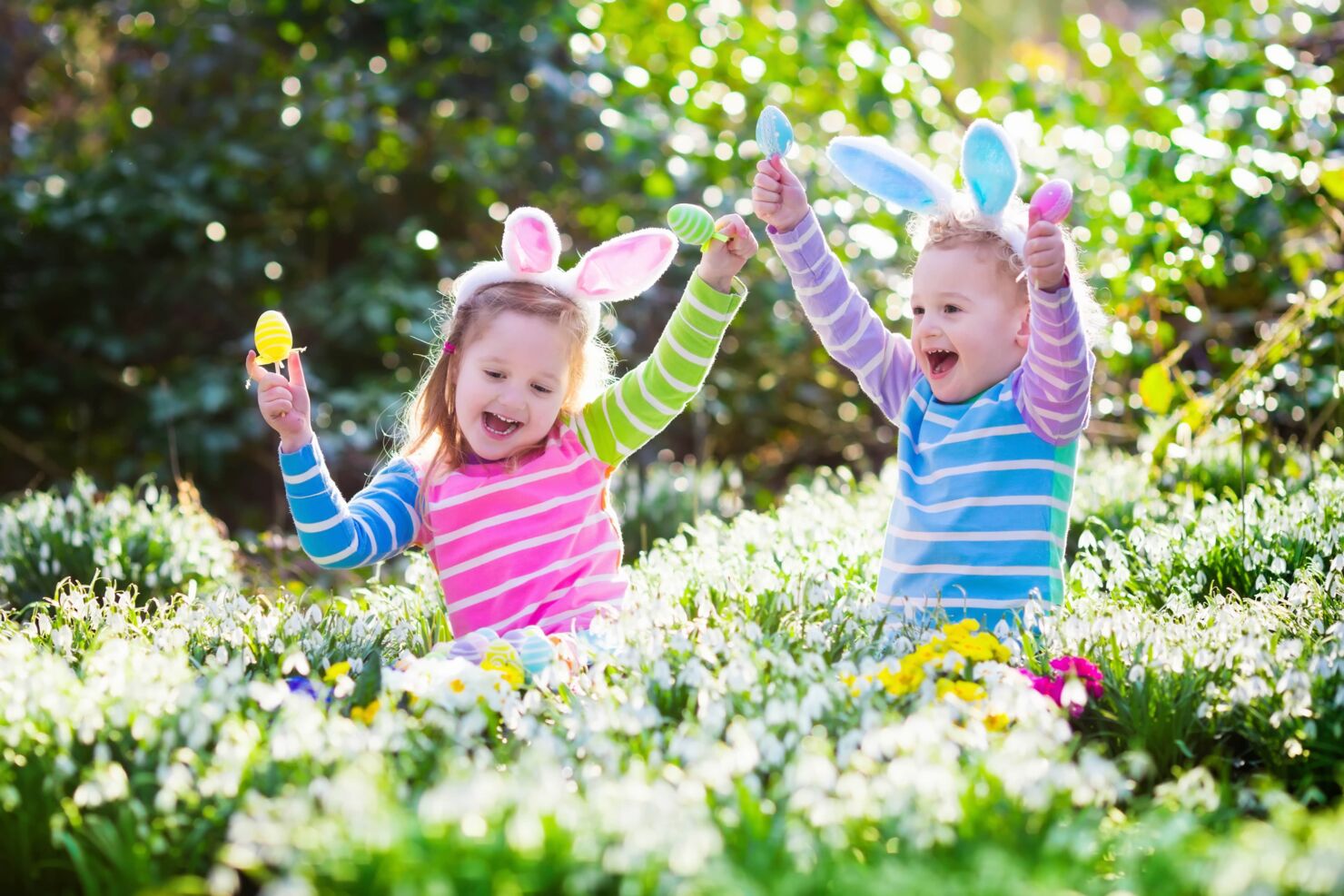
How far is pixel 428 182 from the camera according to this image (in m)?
5.90

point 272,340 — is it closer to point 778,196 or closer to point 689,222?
point 689,222

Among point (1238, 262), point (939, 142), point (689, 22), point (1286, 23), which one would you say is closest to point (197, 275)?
point (689, 22)

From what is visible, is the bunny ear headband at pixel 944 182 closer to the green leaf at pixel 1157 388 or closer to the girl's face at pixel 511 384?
the girl's face at pixel 511 384

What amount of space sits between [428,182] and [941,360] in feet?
11.8

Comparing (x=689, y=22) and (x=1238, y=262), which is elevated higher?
(x=689, y=22)

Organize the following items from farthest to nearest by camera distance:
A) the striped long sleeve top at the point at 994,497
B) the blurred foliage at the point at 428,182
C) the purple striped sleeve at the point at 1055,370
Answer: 1. the blurred foliage at the point at 428,182
2. the striped long sleeve top at the point at 994,497
3. the purple striped sleeve at the point at 1055,370

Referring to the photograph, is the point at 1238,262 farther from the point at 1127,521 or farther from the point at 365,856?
the point at 365,856

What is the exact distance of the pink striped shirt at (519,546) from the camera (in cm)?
282

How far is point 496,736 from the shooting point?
6.71 ft

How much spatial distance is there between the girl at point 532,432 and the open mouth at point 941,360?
45cm

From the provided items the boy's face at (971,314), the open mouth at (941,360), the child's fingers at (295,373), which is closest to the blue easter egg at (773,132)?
the boy's face at (971,314)

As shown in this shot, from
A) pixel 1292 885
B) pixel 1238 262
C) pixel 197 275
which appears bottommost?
pixel 1292 885

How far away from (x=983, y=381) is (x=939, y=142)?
3.39 m

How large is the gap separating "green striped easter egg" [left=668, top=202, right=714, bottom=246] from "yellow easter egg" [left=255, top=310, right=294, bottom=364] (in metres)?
0.84
